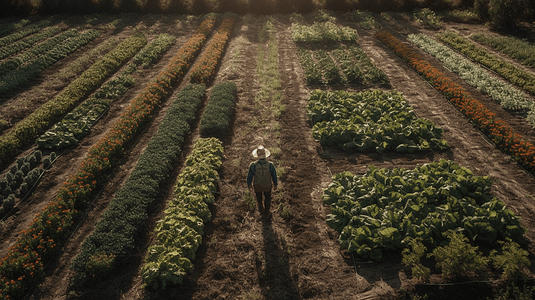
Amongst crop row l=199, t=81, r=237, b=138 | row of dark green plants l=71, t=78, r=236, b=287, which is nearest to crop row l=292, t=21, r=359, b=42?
crop row l=199, t=81, r=237, b=138

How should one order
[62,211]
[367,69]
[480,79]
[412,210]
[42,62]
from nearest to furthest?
[412,210] < [62,211] < [480,79] < [367,69] < [42,62]

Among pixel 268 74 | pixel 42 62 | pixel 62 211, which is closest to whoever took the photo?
pixel 62 211

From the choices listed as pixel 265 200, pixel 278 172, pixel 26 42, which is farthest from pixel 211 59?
pixel 26 42

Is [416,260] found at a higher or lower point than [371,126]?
lower

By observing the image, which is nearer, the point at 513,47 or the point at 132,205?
the point at 132,205

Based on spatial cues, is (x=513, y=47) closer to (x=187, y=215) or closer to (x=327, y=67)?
(x=327, y=67)

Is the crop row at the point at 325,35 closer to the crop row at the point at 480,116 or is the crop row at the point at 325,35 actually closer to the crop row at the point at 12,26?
the crop row at the point at 480,116

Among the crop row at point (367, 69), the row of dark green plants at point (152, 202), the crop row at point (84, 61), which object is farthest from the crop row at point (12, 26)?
the crop row at point (367, 69)
